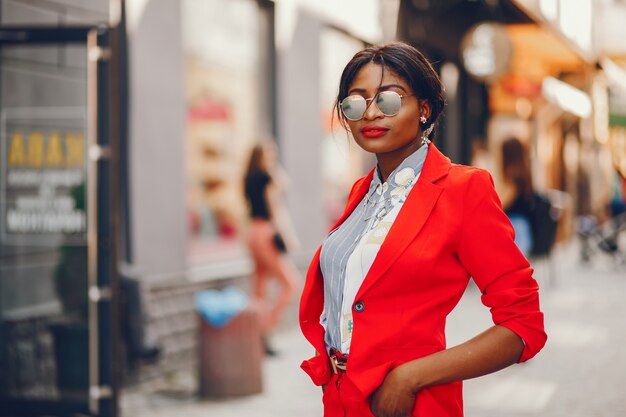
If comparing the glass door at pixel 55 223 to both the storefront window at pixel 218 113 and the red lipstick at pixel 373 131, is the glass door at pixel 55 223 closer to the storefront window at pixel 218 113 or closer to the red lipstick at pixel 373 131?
the storefront window at pixel 218 113

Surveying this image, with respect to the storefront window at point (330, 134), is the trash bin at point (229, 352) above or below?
below

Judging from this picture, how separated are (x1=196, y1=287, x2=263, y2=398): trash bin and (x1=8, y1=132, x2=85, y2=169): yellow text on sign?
4.96ft

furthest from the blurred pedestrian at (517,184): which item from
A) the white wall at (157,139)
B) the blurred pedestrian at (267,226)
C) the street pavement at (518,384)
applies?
the white wall at (157,139)

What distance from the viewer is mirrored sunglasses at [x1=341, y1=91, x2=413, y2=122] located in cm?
233

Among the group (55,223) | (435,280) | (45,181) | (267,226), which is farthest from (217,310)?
(435,280)

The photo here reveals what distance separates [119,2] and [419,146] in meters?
5.92

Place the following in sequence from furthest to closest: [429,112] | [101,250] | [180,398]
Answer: [180,398] → [101,250] → [429,112]

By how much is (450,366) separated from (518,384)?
5735 mm

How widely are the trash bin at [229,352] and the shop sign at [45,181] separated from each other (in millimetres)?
1278

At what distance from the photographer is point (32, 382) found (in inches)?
271

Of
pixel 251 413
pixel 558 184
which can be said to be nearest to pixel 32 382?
pixel 251 413

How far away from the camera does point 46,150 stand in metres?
6.71

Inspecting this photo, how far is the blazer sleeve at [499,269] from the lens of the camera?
219cm

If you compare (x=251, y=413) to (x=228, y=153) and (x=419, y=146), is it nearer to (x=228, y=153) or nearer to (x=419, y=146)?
(x=228, y=153)
